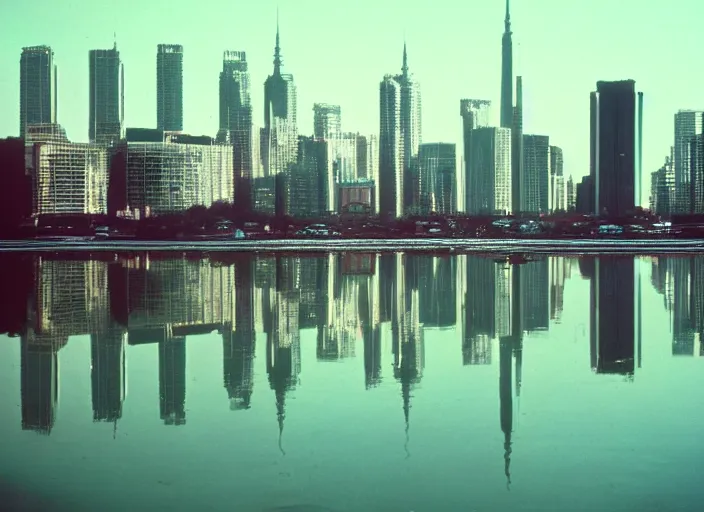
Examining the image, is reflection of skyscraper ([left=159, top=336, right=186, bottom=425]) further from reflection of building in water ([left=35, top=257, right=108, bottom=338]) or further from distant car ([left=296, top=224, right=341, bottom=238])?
distant car ([left=296, top=224, right=341, bottom=238])

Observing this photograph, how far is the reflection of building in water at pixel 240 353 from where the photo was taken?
11750 mm

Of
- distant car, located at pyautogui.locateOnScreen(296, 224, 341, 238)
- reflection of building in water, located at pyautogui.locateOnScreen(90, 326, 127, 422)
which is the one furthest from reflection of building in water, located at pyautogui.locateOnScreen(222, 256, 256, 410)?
distant car, located at pyautogui.locateOnScreen(296, 224, 341, 238)

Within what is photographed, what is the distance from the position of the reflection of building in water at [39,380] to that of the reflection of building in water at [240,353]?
2.02 m

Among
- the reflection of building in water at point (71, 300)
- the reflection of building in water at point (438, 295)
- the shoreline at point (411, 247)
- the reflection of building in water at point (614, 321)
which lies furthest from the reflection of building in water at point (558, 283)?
the shoreline at point (411, 247)

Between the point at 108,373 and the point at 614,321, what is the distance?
1021 centimetres

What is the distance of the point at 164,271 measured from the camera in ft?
124

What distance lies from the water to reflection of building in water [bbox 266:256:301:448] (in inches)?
2.4

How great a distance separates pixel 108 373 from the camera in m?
13.3

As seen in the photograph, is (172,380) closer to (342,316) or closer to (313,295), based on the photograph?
(342,316)

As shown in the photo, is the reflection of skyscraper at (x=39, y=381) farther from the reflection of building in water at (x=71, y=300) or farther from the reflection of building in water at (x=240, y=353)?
the reflection of building in water at (x=240, y=353)

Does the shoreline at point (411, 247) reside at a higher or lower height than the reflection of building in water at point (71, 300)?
higher

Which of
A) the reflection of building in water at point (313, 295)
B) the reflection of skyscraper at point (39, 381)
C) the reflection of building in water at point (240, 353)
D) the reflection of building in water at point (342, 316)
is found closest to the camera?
the reflection of skyscraper at point (39, 381)

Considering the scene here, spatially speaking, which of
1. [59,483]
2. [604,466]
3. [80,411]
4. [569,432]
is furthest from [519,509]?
[80,411]

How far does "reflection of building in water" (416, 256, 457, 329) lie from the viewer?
19.7 meters
